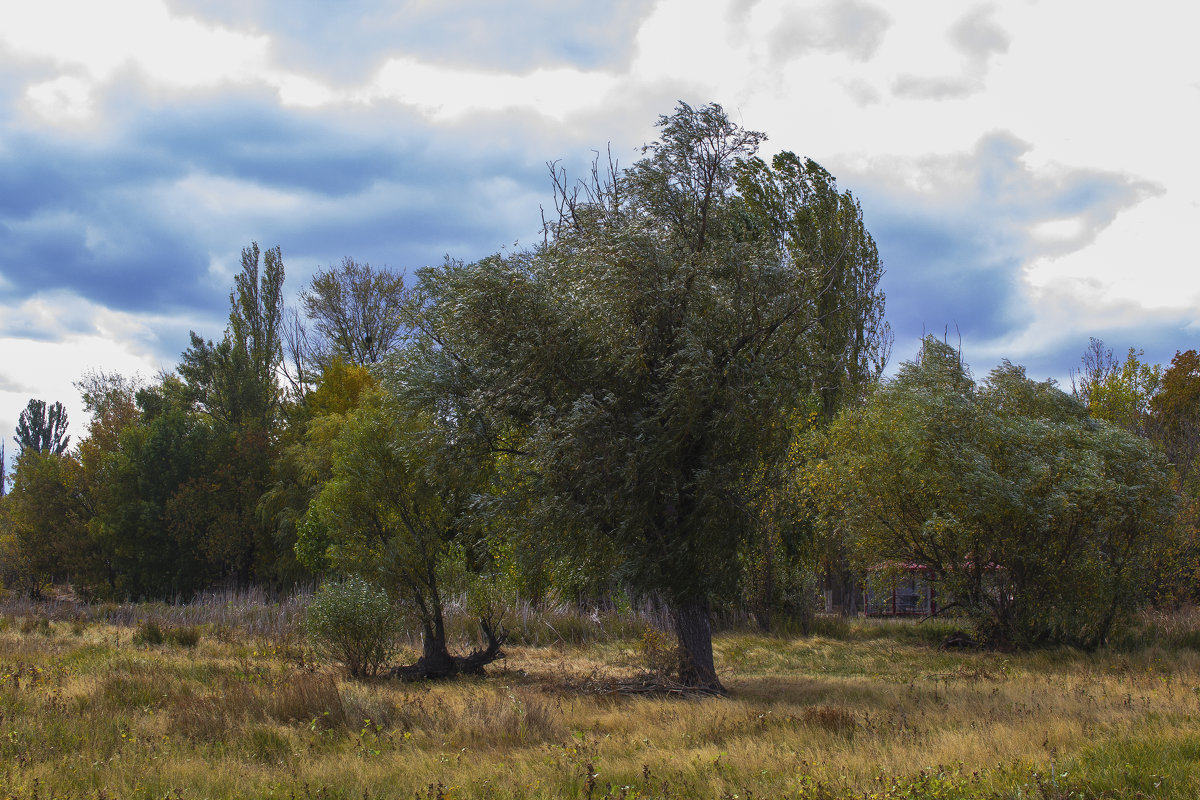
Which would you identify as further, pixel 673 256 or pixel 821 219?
pixel 821 219

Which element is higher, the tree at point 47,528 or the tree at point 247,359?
the tree at point 247,359

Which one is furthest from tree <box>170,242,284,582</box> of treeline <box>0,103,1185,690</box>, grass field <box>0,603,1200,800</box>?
grass field <box>0,603,1200,800</box>

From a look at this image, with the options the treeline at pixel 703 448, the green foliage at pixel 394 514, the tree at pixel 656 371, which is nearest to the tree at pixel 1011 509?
the treeline at pixel 703 448

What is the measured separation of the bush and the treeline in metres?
0.78

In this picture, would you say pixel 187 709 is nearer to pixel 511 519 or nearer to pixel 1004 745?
pixel 511 519

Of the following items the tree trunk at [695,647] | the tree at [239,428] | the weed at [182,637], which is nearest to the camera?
the tree trunk at [695,647]

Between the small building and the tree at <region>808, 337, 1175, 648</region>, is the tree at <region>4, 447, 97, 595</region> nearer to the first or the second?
the small building

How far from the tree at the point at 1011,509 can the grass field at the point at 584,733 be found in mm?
2154

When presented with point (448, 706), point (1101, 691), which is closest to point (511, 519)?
point (448, 706)

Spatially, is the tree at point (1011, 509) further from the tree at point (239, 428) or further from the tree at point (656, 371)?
the tree at point (239, 428)

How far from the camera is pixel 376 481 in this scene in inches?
628

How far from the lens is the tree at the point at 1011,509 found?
17672mm

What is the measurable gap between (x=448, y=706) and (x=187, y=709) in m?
3.42

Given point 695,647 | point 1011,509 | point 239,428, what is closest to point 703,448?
point 695,647
